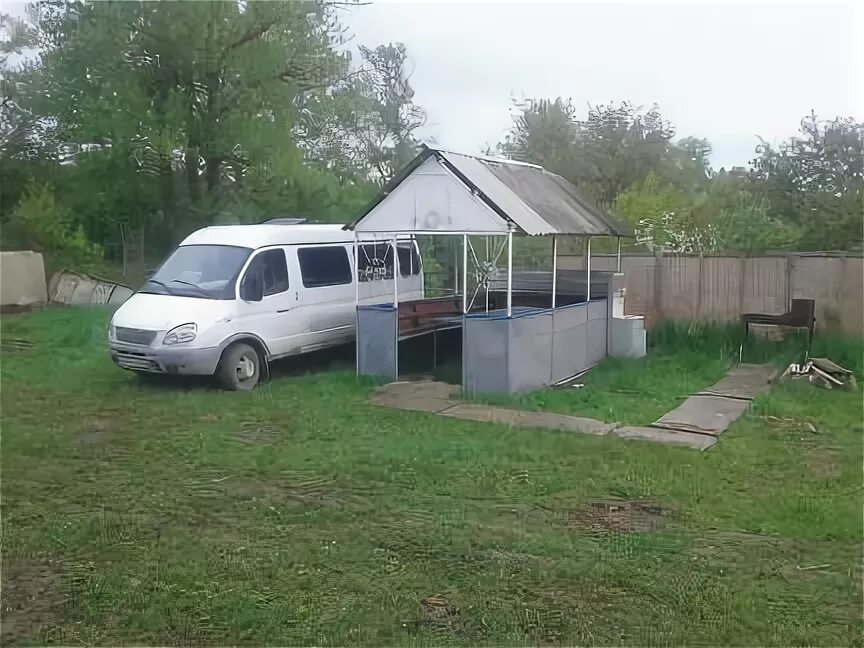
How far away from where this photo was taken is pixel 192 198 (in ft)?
46.6

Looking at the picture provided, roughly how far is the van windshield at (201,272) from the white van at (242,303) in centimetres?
1

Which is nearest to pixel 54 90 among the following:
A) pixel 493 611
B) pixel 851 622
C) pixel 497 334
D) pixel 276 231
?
pixel 276 231

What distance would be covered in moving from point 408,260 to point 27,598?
372 inches

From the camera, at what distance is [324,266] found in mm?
11398

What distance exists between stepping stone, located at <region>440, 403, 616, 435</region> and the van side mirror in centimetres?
305

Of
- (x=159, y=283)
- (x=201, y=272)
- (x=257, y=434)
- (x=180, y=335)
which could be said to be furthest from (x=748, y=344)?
(x=159, y=283)

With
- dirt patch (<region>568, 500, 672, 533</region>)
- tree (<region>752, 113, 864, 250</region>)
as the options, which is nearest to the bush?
dirt patch (<region>568, 500, 672, 533</region>)

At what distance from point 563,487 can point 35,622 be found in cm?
360

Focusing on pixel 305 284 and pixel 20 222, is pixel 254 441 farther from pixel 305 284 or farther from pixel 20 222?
pixel 305 284

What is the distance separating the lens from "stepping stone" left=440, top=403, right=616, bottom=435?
781cm

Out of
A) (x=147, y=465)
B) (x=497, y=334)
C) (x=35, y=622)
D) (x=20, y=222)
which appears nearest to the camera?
(x=35, y=622)

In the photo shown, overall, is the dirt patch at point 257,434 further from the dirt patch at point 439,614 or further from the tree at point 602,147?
the tree at point 602,147

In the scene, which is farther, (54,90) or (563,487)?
(54,90)

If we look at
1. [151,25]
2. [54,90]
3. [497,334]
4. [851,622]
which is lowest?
[851,622]
